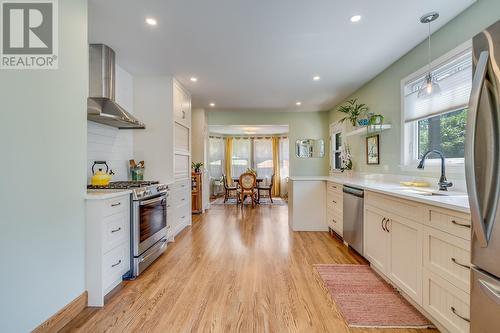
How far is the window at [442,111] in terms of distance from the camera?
6.92 feet

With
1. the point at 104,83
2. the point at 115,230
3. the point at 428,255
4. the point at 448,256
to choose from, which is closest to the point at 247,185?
the point at 104,83

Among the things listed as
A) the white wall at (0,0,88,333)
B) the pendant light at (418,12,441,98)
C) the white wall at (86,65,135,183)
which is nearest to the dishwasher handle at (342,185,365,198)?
the pendant light at (418,12,441,98)

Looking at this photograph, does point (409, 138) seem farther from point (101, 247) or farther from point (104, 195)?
point (101, 247)

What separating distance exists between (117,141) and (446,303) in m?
3.77

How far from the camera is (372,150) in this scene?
365cm

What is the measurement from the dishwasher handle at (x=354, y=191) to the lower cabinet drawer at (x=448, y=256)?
3.34 ft

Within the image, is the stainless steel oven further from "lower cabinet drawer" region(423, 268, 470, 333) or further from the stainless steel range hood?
"lower cabinet drawer" region(423, 268, 470, 333)

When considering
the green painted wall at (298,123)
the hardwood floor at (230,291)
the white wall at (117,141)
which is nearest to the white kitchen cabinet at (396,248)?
the hardwood floor at (230,291)

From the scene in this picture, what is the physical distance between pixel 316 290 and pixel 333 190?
1.81m

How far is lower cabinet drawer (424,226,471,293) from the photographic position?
131 cm

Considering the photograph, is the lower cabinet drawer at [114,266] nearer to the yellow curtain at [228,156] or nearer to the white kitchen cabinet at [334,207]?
the white kitchen cabinet at [334,207]

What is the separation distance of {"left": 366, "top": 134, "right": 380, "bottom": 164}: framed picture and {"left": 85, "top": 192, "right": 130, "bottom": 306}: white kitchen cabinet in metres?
3.52

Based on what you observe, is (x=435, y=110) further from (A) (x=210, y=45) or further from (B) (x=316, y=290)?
(A) (x=210, y=45)

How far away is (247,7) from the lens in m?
1.98
